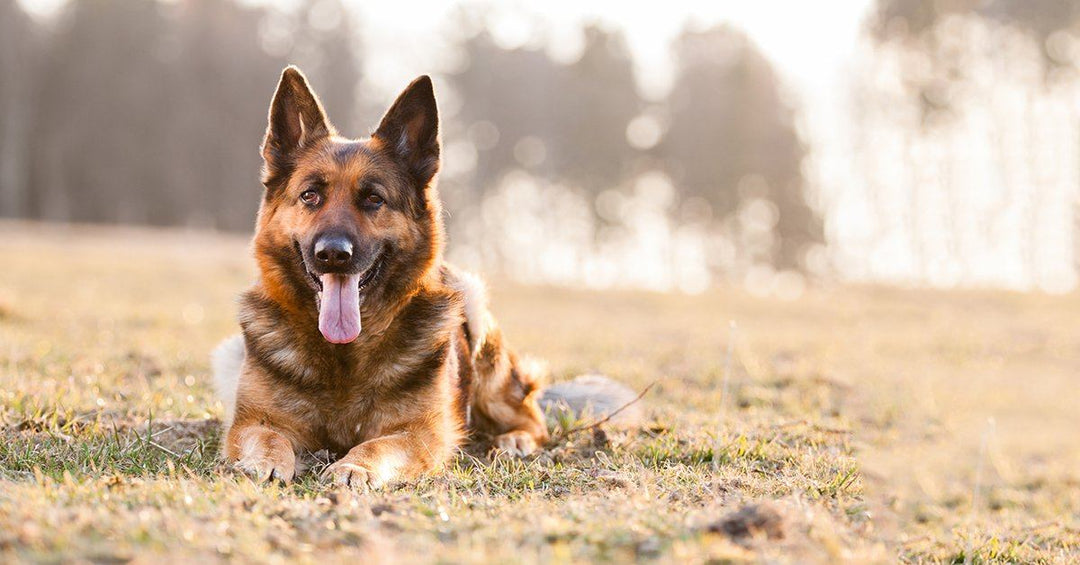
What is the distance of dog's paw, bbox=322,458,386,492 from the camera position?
4.28 metres

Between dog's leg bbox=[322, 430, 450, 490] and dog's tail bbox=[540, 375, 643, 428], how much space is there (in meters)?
1.60

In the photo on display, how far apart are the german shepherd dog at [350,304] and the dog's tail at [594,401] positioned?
35.3 inches

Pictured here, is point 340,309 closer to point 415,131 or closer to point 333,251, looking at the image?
point 333,251

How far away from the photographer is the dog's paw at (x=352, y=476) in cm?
428

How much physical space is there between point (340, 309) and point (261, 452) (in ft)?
2.93

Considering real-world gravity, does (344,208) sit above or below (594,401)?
above

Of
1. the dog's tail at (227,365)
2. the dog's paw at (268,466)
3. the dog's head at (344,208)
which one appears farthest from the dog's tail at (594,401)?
the dog's paw at (268,466)

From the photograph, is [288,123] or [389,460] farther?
[288,123]

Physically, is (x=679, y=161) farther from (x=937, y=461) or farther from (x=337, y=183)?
(x=337, y=183)

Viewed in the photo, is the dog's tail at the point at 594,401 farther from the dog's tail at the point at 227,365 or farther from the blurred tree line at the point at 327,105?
the blurred tree line at the point at 327,105

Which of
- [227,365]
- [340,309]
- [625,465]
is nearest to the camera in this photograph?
[340,309]

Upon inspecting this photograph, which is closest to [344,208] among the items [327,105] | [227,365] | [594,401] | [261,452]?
[261,452]

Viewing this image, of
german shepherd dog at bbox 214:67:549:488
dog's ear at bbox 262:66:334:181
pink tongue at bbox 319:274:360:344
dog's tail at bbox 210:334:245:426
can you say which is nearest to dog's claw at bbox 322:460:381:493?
german shepherd dog at bbox 214:67:549:488

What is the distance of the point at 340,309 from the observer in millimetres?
4984
